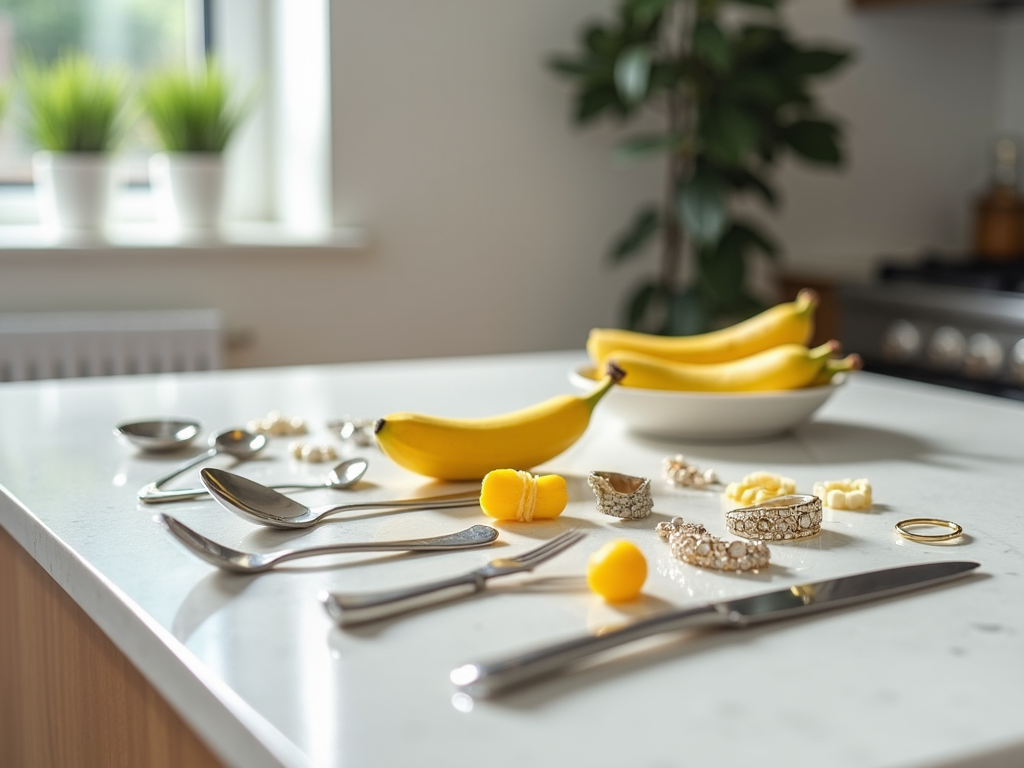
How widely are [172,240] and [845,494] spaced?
1.99 metres

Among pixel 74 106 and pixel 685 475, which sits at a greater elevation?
pixel 74 106

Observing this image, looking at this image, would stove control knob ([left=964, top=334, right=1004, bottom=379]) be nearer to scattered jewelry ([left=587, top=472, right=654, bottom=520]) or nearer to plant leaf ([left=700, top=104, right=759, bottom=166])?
plant leaf ([left=700, top=104, right=759, bottom=166])

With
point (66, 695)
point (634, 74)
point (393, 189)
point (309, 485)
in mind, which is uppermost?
point (634, 74)

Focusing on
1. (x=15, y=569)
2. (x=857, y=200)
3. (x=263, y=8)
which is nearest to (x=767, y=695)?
(x=15, y=569)

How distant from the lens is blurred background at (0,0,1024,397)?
255cm

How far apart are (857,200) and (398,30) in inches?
55.2

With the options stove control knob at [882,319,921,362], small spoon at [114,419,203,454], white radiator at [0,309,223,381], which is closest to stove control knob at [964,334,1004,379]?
stove control knob at [882,319,921,362]

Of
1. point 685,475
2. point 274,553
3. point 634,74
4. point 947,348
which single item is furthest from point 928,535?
point 634,74

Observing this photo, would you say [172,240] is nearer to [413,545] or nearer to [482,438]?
[482,438]

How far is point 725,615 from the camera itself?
1.94ft

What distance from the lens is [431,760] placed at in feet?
1.50

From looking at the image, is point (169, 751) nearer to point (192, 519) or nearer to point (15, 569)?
point (192, 519)

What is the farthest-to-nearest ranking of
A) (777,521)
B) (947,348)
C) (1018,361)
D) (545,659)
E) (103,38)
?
(103,38), (947,348), (1018,361), (777,521), (545,659)

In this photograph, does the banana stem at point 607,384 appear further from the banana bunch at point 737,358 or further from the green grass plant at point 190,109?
the green grass plant at point 190,109
